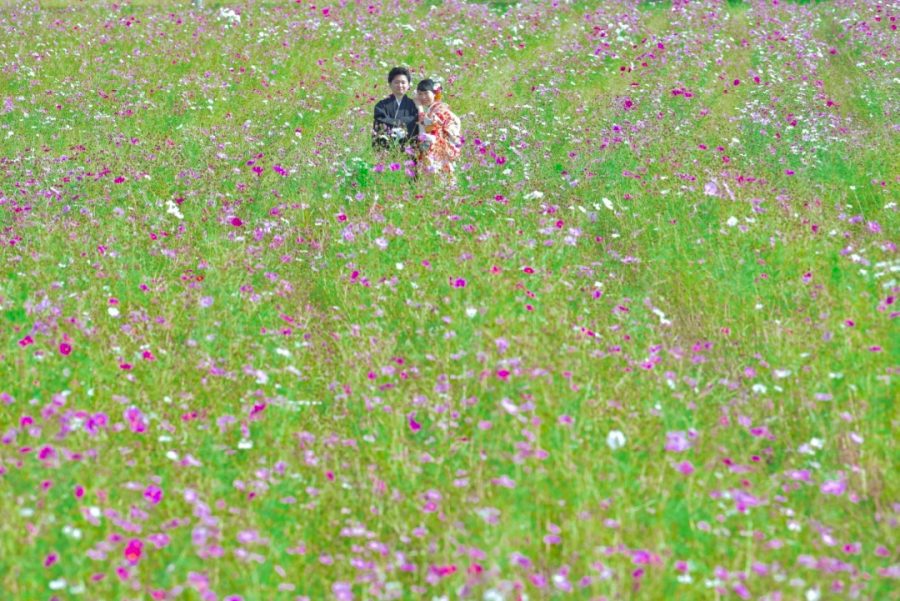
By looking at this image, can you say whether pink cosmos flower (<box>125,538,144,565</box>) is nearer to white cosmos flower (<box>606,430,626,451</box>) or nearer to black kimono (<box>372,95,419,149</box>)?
white cosmos flower (<box>606,430,626,451</box>)

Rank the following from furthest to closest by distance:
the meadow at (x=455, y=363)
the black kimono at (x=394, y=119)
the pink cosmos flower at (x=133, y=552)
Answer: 1. the black kimono at (x=394, y=119)
2. the meadow at (x=455, y=363)
3. the pink cosmos flower at (x=133, y=552)

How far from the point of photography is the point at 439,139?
9758 mm

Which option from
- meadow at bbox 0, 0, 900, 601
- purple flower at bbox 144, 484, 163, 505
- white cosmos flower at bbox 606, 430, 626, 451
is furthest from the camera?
white cosmos flower at bbox 606, 430, 626, 451

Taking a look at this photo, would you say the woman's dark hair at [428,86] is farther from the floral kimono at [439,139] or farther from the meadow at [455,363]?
the meadow at [455,363]

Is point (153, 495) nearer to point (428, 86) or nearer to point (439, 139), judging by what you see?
point (439, 139)

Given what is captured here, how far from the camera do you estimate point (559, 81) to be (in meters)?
14.7

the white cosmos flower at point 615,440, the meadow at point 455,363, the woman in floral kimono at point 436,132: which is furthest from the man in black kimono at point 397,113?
the white cosmos flower at point 615,440

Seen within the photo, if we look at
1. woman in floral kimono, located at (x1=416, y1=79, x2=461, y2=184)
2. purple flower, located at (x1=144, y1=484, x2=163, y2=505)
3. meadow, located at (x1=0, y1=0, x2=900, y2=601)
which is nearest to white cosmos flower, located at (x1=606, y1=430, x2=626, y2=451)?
meadow, located at (x1=0, y1=0, x2=900, y2=601)

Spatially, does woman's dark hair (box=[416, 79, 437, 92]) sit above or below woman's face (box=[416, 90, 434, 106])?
above

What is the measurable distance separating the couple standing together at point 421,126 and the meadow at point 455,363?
0.35m

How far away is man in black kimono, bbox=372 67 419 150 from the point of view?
393 inches

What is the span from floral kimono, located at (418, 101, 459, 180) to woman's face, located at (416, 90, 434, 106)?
0.08 metres

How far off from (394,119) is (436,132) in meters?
0.63

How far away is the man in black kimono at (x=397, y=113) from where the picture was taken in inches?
393
